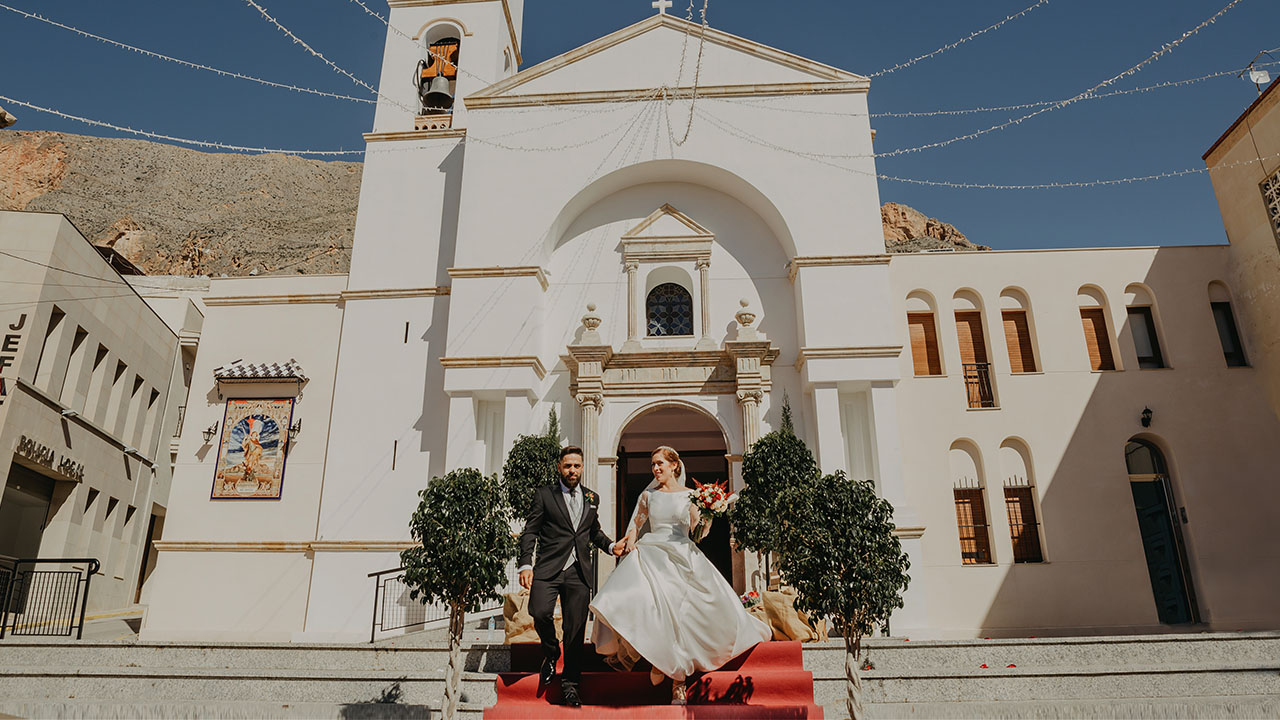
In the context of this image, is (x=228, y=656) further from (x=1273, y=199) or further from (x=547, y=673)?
(x=1273, y=199)

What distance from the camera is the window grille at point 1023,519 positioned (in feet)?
44.7

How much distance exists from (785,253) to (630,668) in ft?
31.8

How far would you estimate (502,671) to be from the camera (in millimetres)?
7758

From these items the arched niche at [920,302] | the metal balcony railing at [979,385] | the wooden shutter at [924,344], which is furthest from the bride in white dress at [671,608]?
the arched niche at [920,302]

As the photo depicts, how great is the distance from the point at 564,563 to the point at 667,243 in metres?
9.20

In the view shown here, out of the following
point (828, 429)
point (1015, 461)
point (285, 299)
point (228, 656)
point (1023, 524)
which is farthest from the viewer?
point (285, 299)

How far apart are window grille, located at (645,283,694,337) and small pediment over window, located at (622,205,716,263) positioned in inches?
25.7

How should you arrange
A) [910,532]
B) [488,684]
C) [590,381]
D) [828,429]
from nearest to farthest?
[488,684] < [910,532] < [828,429] < [590,381]

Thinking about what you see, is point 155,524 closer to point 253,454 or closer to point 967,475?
point 253,454

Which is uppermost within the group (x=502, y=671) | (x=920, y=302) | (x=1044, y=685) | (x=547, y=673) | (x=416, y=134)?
(x=416, y=134)

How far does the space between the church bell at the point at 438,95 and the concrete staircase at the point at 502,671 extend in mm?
11667

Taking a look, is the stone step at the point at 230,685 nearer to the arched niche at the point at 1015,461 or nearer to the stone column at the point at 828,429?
the stone column at the point at 828,429

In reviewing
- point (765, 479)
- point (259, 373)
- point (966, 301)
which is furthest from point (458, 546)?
point (966, 301)

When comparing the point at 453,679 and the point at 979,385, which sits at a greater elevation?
the point at 979,385
